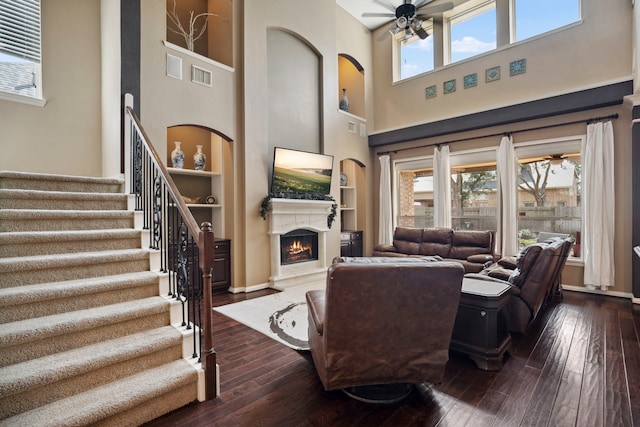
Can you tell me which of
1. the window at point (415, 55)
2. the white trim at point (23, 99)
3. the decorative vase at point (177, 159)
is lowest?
the decorative vase at point (177, 159)

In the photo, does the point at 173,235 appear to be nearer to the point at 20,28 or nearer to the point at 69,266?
the point at 69,266

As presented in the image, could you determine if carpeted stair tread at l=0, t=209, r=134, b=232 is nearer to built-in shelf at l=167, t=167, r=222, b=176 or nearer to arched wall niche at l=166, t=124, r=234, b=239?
built-in shelf at l=167, t=167, r=222, b=176

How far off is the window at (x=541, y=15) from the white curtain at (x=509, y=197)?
198 centimetres

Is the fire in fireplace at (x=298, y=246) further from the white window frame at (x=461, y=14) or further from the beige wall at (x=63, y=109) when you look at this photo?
the white window frame at (x=461, y=14)

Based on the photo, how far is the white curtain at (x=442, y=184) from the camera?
6594mm

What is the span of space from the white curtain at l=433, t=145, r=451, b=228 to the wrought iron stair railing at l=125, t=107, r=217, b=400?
537 centimetres

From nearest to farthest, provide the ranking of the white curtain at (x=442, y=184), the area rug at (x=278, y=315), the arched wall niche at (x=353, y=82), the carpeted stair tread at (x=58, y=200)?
1. the carpeted stair tread at (x=58, y=200)
2. the area rug at (x=278, y=315)
3. the white curtain at (x=442, y=184)
4. the arched wall niche at (x=353, y=82)

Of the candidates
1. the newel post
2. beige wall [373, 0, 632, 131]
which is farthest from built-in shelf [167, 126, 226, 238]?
beige wall [373, 0, 632, 131]

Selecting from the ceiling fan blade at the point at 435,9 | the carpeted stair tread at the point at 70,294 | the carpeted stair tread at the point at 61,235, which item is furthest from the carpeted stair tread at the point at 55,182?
the ceiling fan blade at the point at 435,9

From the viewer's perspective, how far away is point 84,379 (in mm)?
1871

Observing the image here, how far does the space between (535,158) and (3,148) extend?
8311 mm

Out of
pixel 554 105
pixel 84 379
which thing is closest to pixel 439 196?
pixel 554 105

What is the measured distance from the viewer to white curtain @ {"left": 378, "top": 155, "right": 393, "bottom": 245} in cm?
755

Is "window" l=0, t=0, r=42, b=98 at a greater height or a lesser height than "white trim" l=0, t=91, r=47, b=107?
greater
